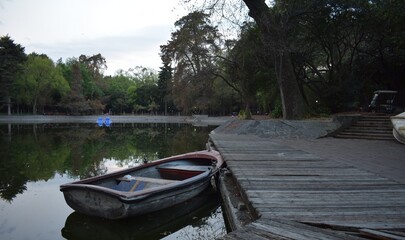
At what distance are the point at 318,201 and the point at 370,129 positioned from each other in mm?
11243

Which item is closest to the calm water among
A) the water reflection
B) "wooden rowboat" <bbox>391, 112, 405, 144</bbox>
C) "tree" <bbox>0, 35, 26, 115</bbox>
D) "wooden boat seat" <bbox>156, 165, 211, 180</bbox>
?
the water reflection

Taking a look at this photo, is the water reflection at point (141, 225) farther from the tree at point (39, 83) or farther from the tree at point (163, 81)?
the tree at point (163, 81)

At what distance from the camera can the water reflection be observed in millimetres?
6055

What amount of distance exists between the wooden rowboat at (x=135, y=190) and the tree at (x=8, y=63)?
47.8 meters

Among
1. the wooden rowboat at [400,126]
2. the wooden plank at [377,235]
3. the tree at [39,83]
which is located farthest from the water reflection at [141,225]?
the tree at [39,83]

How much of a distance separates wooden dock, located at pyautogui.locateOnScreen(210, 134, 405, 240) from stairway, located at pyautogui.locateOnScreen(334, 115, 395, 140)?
281 inches

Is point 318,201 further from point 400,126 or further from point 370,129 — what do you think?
point 370,129

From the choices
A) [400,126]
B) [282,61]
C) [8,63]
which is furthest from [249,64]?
[8,63]

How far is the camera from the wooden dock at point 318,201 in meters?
3.63

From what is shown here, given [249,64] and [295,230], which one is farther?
[249,64]

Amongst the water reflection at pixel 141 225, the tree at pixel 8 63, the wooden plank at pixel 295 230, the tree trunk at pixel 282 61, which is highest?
the tree at pixel 8 63

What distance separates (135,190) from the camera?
720cm

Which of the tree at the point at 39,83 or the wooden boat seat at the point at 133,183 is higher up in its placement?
the tree at the point at 39,83

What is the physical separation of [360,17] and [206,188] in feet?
50.2
